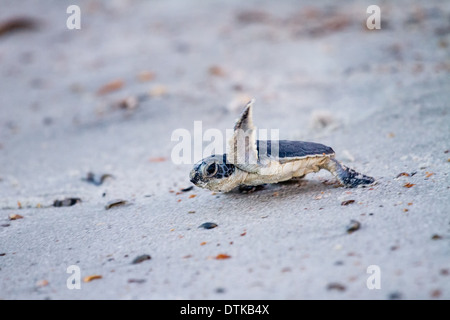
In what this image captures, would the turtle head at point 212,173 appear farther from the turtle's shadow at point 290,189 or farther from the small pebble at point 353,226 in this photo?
the small pebble at point 353,226

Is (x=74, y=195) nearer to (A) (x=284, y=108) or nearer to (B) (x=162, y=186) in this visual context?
(B) (x=162, y=186)

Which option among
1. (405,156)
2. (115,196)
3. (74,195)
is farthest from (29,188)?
(405,156)

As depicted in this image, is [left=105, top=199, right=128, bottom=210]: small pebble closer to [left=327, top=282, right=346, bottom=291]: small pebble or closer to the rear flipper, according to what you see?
the rear flipper

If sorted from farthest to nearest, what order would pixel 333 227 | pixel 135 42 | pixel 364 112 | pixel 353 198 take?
pixel 135 42 → pixel 364 112 → pixel 353 198 → pixel 333 227

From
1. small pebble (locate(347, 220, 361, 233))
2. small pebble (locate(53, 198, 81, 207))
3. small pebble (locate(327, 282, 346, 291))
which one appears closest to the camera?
small pebble (locate(327, 282, 346, 291))

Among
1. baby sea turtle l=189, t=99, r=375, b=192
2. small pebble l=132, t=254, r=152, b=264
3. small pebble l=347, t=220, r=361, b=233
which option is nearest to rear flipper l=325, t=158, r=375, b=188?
baby sea turtle l=189, t=99, r=375, b=192

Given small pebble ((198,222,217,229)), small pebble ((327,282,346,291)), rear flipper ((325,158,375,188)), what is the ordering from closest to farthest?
small pebble ((327,282,346,291)) < small pebble ((198,222,217,229)) < rear flipper ((325,158,375,188))

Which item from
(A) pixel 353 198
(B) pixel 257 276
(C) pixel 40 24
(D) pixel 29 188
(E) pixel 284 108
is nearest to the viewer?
(B) pixel 257 276

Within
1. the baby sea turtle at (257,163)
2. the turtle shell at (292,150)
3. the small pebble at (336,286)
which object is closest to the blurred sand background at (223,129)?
the small pebble at (336,286)
